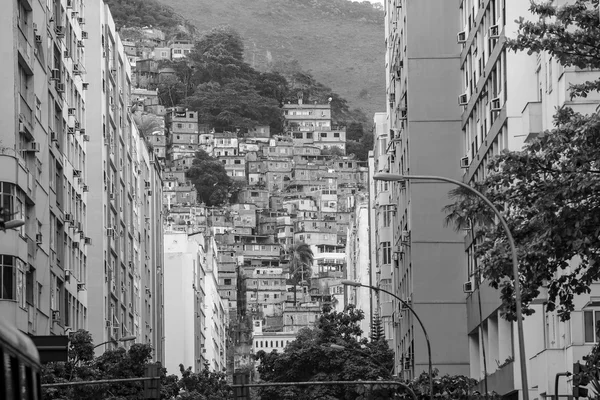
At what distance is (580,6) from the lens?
95.9 feet

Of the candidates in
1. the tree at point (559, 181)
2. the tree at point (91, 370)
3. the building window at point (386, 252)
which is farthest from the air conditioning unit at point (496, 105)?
the building window at point (386, 252)

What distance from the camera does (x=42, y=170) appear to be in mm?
58281

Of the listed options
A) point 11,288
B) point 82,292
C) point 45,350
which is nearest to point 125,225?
point 82,292

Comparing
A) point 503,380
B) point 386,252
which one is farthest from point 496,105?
point 386,252

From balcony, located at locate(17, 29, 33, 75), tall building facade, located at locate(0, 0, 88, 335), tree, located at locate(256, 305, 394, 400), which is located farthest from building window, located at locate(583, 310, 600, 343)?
tree, located at locate(256, 305, 394, 400)

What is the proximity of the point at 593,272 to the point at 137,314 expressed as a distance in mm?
75640

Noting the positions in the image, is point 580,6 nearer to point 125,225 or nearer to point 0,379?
point 0,379

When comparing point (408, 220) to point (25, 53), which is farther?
point (408, 220)

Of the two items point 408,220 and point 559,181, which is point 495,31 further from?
point 559,181

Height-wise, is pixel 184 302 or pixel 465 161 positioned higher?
pixel 465 161

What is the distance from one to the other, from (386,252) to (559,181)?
67320 mm

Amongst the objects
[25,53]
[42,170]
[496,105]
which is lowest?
[42,170]

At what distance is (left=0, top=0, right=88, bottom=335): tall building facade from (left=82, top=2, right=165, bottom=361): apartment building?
4323mm

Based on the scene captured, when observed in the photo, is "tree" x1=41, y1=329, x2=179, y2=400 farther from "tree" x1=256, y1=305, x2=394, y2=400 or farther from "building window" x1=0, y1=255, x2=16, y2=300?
"tree" x1=256, y1=305, x2=394, y2=400
